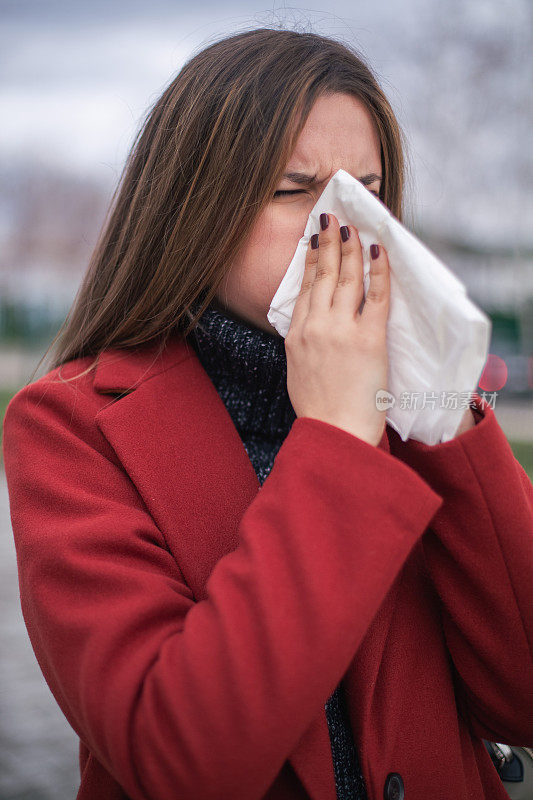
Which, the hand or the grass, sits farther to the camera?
the grass

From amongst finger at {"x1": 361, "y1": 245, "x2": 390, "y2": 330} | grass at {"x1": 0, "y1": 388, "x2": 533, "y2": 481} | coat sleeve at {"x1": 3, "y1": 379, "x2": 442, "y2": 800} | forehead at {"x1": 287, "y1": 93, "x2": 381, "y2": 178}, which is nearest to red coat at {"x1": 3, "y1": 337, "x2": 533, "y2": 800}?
coat sleeve at {"x1": 3, "y1": 379, "x2": 442, "y2": 800}

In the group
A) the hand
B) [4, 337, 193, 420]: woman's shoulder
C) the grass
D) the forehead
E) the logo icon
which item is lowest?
the grass

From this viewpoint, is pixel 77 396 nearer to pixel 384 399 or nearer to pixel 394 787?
pixel 384 399

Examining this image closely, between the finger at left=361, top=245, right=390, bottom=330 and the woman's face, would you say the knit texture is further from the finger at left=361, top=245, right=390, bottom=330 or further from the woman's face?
the finger at left=361, top=245, right=390, bottom=330

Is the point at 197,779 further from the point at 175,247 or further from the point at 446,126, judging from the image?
the point at 446,126

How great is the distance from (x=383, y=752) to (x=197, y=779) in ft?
1.71

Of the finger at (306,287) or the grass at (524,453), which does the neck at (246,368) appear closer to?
the finger at (306,287)

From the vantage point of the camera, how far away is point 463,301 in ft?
4.21

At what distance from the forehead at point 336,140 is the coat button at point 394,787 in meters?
1.37

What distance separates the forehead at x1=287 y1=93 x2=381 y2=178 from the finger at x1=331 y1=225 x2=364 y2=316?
0.78ft

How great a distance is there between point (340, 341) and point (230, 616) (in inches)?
22.5

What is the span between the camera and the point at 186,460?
1.62m

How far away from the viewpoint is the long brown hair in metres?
1.65

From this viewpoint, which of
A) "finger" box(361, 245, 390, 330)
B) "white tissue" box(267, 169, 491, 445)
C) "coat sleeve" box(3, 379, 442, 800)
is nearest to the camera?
"coat sleeve" box(3, 379, 442, 800)
